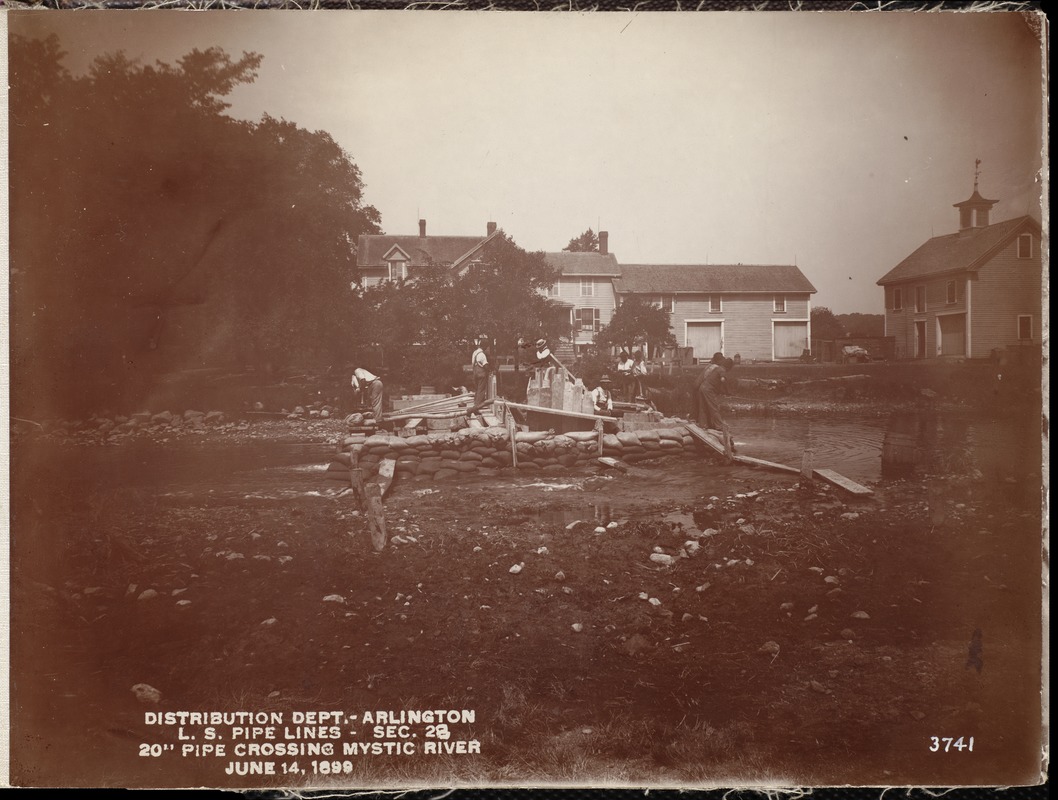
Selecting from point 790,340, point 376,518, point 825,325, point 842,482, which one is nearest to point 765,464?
point 842,482

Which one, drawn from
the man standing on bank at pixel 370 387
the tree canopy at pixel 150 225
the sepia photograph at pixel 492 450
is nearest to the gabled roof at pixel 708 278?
the sepia photograph at pixel 492 450

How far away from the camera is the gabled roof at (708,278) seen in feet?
9.78

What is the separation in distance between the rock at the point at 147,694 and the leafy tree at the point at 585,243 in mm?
2786

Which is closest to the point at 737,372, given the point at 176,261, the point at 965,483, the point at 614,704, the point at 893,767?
the point at 965,483

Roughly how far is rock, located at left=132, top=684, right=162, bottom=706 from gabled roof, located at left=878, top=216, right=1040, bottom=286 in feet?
12.9

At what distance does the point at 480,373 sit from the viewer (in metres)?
2.99

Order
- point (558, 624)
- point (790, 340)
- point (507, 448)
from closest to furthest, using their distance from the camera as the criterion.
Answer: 1. point (558, 624)
2. point (507, 448)
3. point (790, 340)

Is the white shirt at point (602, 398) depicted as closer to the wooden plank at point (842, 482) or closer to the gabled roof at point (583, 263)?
the gabled roof at point (583, 263)

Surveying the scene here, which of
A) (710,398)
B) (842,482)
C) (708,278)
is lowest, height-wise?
(842,482)

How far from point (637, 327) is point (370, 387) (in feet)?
4.46

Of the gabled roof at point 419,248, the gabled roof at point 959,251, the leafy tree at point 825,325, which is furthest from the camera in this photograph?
the leafy tree at point 825,325

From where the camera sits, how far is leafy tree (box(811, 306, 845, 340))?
3094 mm

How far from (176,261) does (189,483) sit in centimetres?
106

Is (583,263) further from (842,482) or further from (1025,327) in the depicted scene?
(1025,327)
